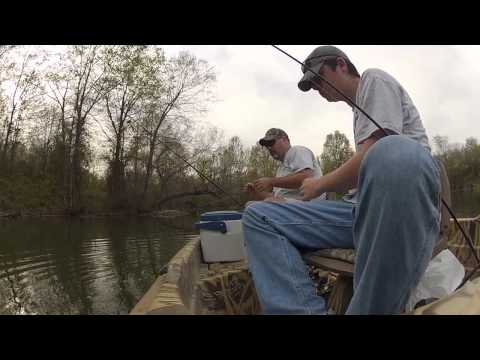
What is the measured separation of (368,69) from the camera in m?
1.39

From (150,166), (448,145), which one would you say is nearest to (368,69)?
(150,166)

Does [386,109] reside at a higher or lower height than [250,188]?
higher

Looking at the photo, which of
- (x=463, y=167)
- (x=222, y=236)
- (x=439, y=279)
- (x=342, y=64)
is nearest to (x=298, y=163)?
(x=222, y=236)

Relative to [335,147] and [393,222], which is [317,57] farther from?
[335,147]

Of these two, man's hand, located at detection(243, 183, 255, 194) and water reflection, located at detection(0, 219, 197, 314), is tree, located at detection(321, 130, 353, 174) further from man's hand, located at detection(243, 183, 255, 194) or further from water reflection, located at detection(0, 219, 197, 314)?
man's hand, located at detection(243, 183, 255, 194)

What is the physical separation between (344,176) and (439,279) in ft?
1.46

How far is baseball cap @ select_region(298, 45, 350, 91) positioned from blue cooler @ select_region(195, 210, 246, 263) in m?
1.52

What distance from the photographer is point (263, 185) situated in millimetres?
3445

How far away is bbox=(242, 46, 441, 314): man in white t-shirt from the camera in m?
0.99

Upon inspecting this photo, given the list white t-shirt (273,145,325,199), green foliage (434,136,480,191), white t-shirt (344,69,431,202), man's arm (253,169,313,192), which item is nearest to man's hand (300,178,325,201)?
white t-shirt (344,69,431,202)

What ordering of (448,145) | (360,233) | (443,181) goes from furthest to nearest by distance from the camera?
(448,145) → (443,181) → (360,233)
